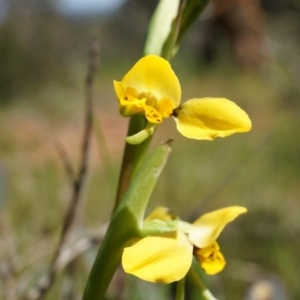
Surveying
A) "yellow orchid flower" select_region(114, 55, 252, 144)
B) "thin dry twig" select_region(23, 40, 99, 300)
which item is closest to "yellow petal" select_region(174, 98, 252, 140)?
"yellow orchid flower" select_region(114, 55, 252, 144)

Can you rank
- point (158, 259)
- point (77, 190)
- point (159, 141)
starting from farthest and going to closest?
point (159, 141)
point (77, 190)
point (158, 259)

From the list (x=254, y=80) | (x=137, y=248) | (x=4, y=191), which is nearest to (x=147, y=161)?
→ (x=137, y=248)

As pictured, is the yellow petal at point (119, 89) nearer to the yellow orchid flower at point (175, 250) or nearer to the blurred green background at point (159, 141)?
the yellow orchid flower at point (175, 250)

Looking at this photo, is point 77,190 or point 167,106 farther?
point 77,190

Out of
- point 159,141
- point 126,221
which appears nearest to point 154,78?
point 126,221

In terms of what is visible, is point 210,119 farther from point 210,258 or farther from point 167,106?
point 210,258

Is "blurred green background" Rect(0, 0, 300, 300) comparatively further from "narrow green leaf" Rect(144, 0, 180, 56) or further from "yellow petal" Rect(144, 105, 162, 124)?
"yellow petal" Rect(144, 105, 162, 124)

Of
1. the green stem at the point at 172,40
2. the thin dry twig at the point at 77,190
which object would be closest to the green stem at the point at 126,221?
the green stem at the point at 172,40
